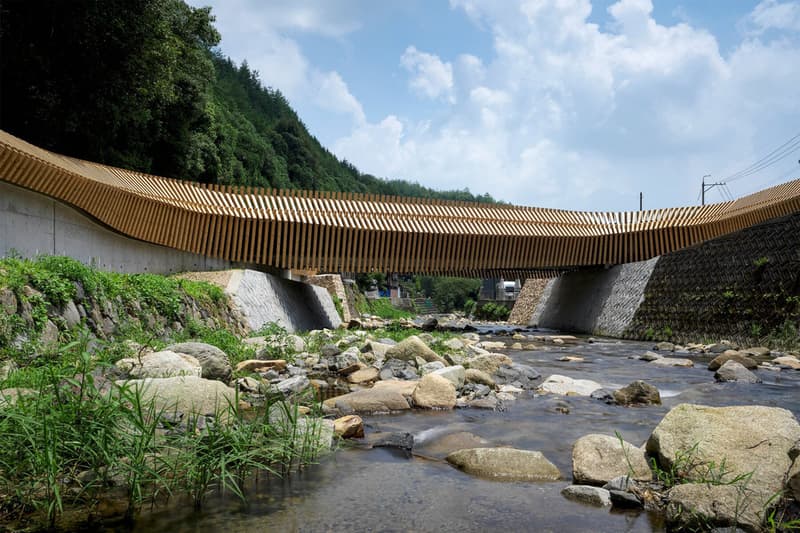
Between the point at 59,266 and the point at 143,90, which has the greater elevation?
the point at 143,90

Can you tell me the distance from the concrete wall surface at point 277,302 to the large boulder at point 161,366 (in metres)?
5.81

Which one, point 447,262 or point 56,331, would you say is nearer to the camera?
point 56,331

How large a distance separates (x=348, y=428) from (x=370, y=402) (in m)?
1.14

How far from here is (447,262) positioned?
757 inches

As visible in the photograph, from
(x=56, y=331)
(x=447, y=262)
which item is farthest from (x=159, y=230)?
(x=447, y=262)

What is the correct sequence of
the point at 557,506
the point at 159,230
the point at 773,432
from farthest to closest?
the point at 159,230
the point at 773,432
the point at 557,506

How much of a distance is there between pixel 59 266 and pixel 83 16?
9925mm

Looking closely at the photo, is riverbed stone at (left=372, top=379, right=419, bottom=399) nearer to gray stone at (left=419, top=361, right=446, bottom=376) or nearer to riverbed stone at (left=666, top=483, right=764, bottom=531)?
gray stone at (left=419, top=361, right=446, bottom=376)

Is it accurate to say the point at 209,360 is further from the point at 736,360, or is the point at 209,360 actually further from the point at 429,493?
the point at 736,360

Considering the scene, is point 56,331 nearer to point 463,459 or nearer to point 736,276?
point 463,459

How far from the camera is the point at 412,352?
8430mm

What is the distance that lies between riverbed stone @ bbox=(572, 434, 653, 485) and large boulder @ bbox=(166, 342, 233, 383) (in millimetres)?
3871

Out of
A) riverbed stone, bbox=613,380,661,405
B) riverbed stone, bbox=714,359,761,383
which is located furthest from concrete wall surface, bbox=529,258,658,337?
riverbed stone, bbox=613,380,661,405

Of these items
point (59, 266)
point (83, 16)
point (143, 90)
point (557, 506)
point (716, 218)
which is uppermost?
point (83, 16)
